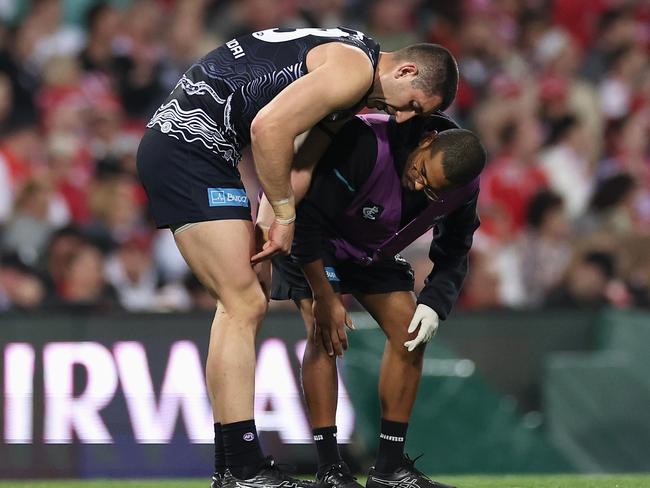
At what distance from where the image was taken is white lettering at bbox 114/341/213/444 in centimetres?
828

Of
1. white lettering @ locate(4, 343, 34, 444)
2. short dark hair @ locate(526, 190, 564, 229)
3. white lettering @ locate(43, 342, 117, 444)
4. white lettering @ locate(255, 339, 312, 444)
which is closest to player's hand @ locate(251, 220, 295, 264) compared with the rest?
white lettering @ locate(255, 339, 312, 444)

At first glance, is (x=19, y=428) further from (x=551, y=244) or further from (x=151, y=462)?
(x=551, y=244)

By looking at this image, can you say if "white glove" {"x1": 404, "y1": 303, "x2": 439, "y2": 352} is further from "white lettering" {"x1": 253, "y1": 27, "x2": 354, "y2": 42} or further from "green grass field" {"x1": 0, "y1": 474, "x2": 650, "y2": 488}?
"white lettering" {"x1": 253, "y1": 27, "x2": 354, "y2": 42}

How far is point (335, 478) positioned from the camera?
571 centimetres

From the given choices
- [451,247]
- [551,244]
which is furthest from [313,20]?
[451,247]

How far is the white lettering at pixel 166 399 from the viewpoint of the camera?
27.2 ft

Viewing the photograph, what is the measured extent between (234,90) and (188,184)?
417 millimetres

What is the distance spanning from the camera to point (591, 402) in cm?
895

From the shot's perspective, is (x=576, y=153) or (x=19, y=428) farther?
(x=576, y=153)

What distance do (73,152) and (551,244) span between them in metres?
4.00

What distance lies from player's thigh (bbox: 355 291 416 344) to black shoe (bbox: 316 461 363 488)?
2.02 ft

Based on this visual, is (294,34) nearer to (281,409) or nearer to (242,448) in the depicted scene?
(242,448)

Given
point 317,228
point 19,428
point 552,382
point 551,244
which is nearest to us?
point 317,228

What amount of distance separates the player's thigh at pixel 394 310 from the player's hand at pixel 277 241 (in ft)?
2.78
